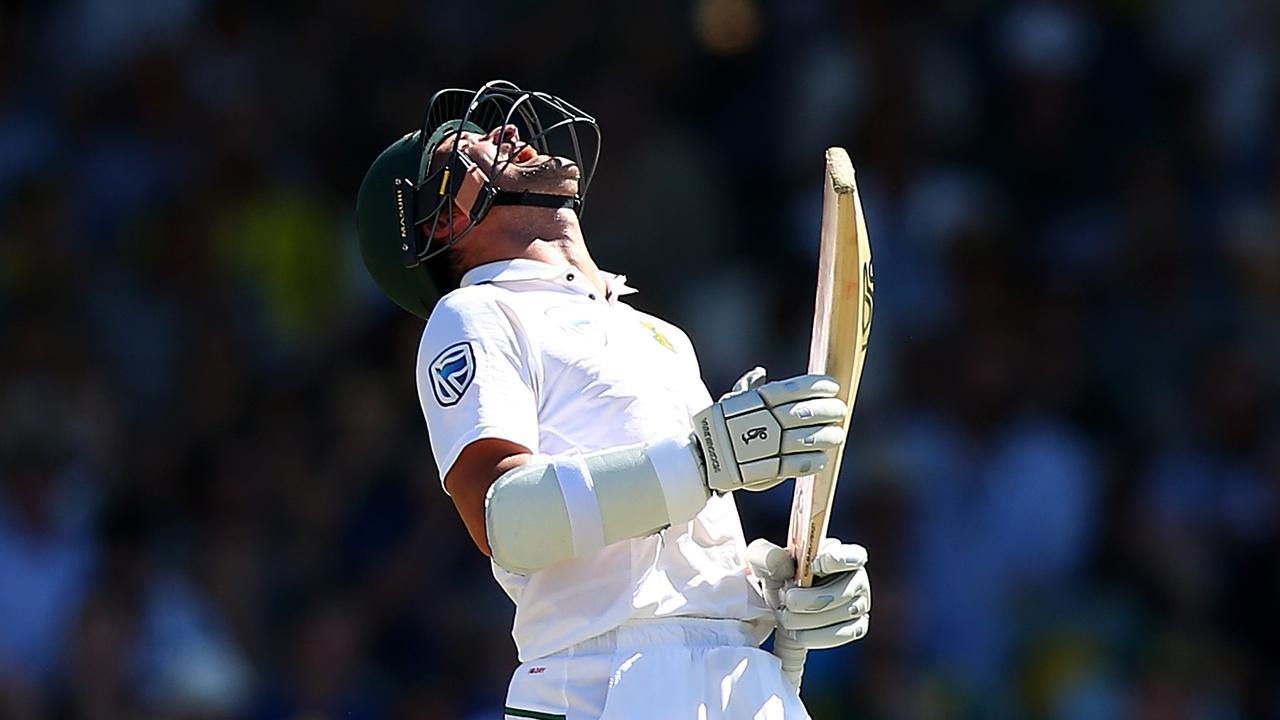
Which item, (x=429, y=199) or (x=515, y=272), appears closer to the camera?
(x=515, y=272)

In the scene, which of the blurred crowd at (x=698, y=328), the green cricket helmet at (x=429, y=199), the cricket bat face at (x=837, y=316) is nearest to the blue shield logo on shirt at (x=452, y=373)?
the green cricket helmet at (x=429, y=199)

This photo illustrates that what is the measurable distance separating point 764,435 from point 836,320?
1.10ft

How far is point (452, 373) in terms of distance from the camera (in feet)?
10.1

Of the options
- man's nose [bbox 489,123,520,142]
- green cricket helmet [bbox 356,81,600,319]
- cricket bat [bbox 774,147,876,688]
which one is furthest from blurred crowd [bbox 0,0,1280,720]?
cricket bat [bbox 774,147,876,688]

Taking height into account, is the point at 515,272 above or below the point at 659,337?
above

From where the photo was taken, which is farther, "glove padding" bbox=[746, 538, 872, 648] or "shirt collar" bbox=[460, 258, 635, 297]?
"shirt collar" bbox=[460, 258, 635, 297]

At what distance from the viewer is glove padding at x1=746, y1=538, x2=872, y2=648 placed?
10.3 feet

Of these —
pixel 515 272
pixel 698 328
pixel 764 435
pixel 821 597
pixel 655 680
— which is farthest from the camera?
pixel 698 328

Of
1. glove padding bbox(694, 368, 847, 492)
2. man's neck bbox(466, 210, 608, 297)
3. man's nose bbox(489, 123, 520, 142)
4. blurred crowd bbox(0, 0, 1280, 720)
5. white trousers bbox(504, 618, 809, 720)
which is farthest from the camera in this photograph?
blurred crowd bbox(0, 0, 1280, 720)

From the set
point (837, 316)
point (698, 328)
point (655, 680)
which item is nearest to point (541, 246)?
point (837, 316)

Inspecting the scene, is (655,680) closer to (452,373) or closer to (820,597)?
(820,597)

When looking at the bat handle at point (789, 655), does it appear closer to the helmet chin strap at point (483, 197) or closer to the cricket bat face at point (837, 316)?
the cricket bat face at point (837, 316)

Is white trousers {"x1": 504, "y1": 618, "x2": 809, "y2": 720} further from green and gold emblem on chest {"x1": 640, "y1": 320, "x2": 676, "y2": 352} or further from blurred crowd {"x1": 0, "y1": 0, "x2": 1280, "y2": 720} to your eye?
blurred crowd {"x1": 0, "y1": 0, "x2": 1280, "y2": 720}
